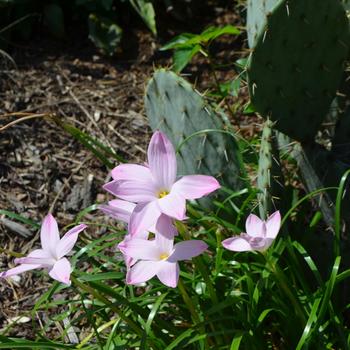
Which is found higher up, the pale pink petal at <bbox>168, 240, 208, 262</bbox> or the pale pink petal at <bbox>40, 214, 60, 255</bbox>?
the pale pink petal at <bbox>168, 240, 208, 262</bbox>

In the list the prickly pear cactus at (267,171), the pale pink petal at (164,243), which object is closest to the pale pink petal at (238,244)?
the pale pink petal at (164,243)

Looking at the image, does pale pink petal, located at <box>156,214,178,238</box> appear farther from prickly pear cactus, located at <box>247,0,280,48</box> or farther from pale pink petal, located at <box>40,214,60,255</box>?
prickly pear cactus, located at <box>247,0,280,48</box>

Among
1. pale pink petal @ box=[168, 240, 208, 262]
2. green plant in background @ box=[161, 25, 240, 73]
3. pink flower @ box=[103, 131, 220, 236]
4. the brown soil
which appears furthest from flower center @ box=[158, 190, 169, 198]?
green plant in background @ box=[161, 25, 240, 73]

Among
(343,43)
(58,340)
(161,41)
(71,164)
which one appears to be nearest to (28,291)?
(58,340)

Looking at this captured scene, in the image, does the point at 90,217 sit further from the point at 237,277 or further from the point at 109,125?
the point at 237,277

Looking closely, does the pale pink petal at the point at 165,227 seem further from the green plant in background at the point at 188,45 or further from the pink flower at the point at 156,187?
the green plant in background at the point at 188,45

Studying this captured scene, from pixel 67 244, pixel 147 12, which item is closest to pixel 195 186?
pixel 67 244

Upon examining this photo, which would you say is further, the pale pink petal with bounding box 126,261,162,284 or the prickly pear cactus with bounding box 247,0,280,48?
the prickly pear cactus with bounding box 247,0,280,48
